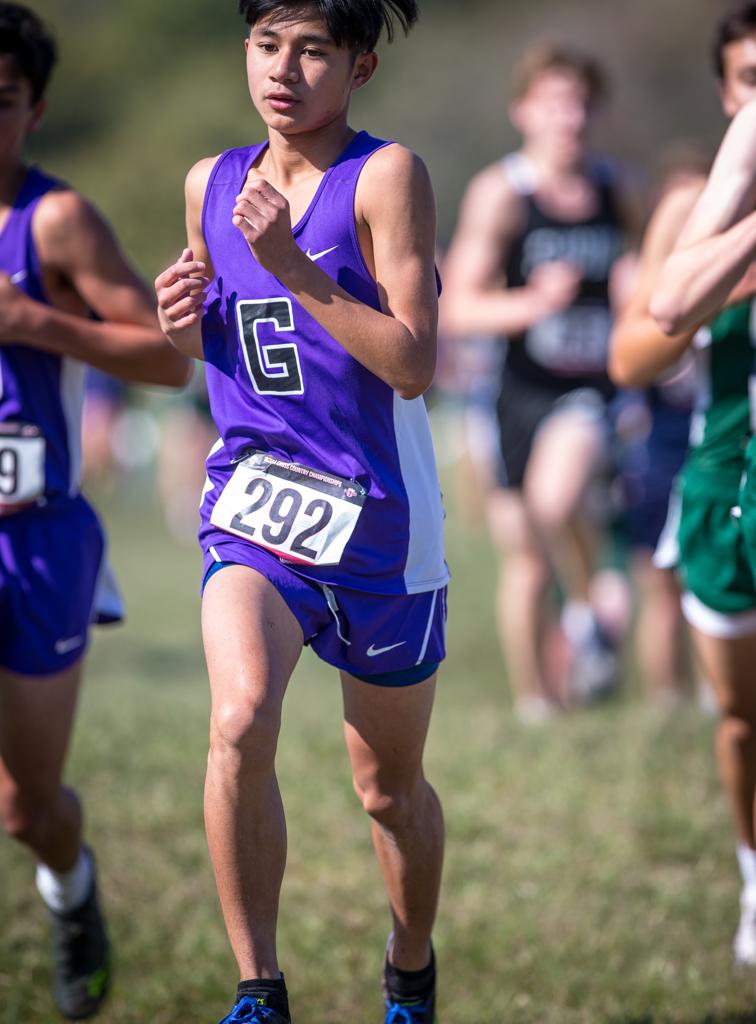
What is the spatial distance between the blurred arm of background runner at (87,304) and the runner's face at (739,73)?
1626 millimetres

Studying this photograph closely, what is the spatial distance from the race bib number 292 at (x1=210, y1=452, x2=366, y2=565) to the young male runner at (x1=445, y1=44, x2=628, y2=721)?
3.93 meters

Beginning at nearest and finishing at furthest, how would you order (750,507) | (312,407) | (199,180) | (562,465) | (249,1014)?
(249,1014), (312,407), (199,180), (750,507), (562,465)

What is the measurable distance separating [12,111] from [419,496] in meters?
1.62

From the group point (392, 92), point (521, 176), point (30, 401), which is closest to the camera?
point (30, 401)

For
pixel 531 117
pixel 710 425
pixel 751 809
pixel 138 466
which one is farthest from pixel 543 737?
pixel 138 466

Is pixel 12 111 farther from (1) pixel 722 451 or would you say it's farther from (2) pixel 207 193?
(1) pixel 722 451

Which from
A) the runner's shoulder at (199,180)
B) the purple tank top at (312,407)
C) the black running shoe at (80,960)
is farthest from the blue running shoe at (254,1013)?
the runner's shoulder at (199,180)

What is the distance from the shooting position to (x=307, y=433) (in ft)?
10.2

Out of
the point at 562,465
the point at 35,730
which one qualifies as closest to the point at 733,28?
the point at 35,730

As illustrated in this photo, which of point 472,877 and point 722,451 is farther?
point 472,877

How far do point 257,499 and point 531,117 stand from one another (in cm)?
469

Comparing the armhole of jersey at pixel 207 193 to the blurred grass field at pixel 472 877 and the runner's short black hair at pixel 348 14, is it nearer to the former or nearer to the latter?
the runner's short black hair at pixel 348 14

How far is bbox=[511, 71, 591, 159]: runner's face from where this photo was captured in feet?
23.2

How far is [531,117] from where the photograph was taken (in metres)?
7.26
